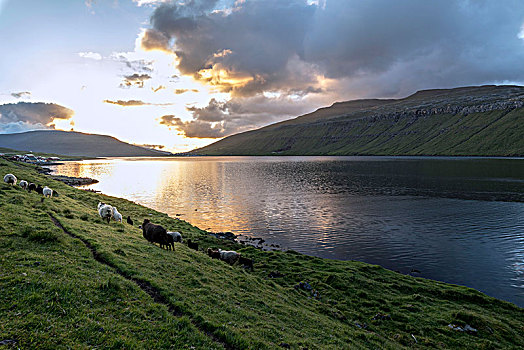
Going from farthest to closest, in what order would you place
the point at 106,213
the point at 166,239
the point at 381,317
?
the point at 106,213 < the point at 166,239 < the point at 381,317

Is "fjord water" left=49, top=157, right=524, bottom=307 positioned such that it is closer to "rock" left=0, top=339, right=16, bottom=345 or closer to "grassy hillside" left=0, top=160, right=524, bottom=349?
"grassy hillside" left=0, top=160, right=524, bottom=349

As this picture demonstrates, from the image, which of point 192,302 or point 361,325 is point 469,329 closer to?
point 361,325

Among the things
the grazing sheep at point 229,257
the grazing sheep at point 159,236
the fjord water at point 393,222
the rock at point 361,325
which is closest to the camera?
the rock at point 361,325

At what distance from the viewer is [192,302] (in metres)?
14.7

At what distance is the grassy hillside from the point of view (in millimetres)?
10734

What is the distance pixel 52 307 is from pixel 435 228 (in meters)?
57.8

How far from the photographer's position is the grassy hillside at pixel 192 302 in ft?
35.2

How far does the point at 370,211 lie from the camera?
2576 inches

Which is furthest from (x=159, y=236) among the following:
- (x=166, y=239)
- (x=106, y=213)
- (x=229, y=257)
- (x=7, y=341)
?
(x=7, y=341)

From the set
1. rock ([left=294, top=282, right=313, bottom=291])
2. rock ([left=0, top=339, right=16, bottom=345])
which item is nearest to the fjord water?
rock ([left=294, top=282, right=313, bottom=291])

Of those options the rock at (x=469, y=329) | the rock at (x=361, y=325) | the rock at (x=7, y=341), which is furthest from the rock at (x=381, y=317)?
the rock at (x=7, y=341)

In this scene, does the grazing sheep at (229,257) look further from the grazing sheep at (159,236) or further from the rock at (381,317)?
the rock at (381,317)

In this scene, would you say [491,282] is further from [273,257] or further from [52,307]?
[52,307]

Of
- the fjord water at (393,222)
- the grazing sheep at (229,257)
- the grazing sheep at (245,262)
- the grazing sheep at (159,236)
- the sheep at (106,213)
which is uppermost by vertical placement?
the sheep at (106,213)
